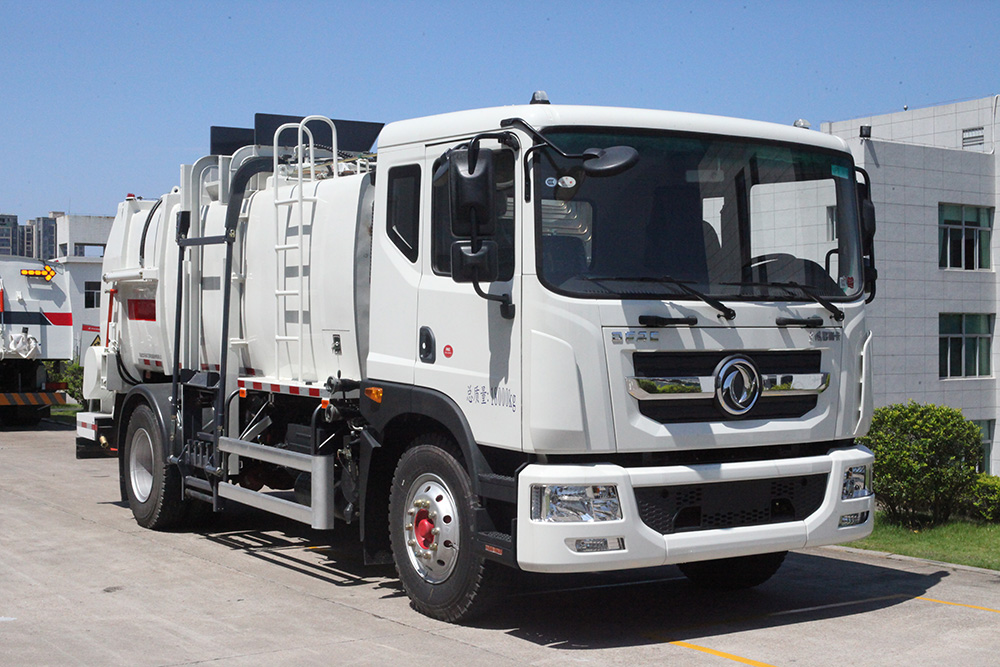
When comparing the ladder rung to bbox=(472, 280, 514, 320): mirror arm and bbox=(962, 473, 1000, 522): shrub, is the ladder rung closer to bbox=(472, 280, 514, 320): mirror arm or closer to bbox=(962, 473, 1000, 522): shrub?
bbox=(472, 280, 514, 320): mirror arm

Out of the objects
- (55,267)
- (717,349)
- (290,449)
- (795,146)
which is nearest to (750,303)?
(717,349)

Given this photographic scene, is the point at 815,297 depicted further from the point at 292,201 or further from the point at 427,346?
the point at 292,201

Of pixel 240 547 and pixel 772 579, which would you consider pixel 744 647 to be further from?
pixel 240 547

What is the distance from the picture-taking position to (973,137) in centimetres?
4322

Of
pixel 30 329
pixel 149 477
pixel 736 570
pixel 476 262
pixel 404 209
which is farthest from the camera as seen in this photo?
pixel 30 329

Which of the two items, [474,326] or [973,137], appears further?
[973,137]

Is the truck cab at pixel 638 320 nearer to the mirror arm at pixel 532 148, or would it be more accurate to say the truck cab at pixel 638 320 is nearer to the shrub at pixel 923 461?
the mirror arm at pixel 532 148

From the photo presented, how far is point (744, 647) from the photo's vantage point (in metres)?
6.61

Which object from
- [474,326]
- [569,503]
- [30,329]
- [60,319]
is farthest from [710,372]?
[60,319]

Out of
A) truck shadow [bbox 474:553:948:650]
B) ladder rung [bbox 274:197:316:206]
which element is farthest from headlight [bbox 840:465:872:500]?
ladder rung [bbox 274:197:316:206]

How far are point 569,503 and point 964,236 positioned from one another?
34209mm

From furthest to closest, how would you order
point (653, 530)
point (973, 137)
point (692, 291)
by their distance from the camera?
1. point (973, 137)
2. point (692, 291)
3. point (653, 530)

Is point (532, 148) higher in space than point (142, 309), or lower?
higher

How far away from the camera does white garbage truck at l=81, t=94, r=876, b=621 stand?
6344 millimetres
